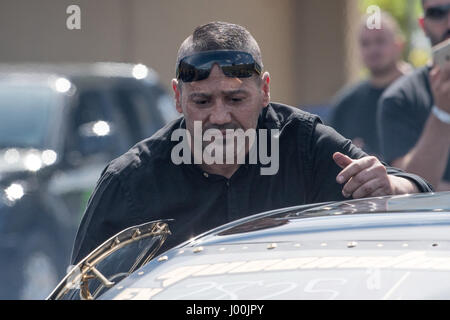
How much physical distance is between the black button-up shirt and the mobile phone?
1.55m

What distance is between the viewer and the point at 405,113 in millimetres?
5727

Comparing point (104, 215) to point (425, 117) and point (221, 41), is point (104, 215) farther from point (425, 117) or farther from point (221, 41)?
point (425, 117)

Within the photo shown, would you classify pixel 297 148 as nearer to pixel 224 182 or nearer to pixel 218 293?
pixel 224 182

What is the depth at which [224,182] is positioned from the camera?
11.7 ft

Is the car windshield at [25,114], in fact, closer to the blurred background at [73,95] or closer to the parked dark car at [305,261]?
the blurred background at [73,95]

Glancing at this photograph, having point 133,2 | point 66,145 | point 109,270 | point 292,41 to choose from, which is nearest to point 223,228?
point 109,270

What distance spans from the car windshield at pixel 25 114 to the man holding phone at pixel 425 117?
2.75m

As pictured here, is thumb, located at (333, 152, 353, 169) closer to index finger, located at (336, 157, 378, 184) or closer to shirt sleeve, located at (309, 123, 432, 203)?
index finger, located at (336, 157, 378, 184)

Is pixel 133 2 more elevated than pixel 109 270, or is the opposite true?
pixel 133 2

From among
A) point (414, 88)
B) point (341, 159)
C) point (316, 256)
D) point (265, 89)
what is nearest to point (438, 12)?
point (414, 88)

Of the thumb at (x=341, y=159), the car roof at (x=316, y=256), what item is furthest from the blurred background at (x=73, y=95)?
the car roof at (x=316, y=256)

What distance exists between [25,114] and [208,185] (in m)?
4.49

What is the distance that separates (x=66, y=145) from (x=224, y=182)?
172 inches

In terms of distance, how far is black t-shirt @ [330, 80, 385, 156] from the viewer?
747cm
